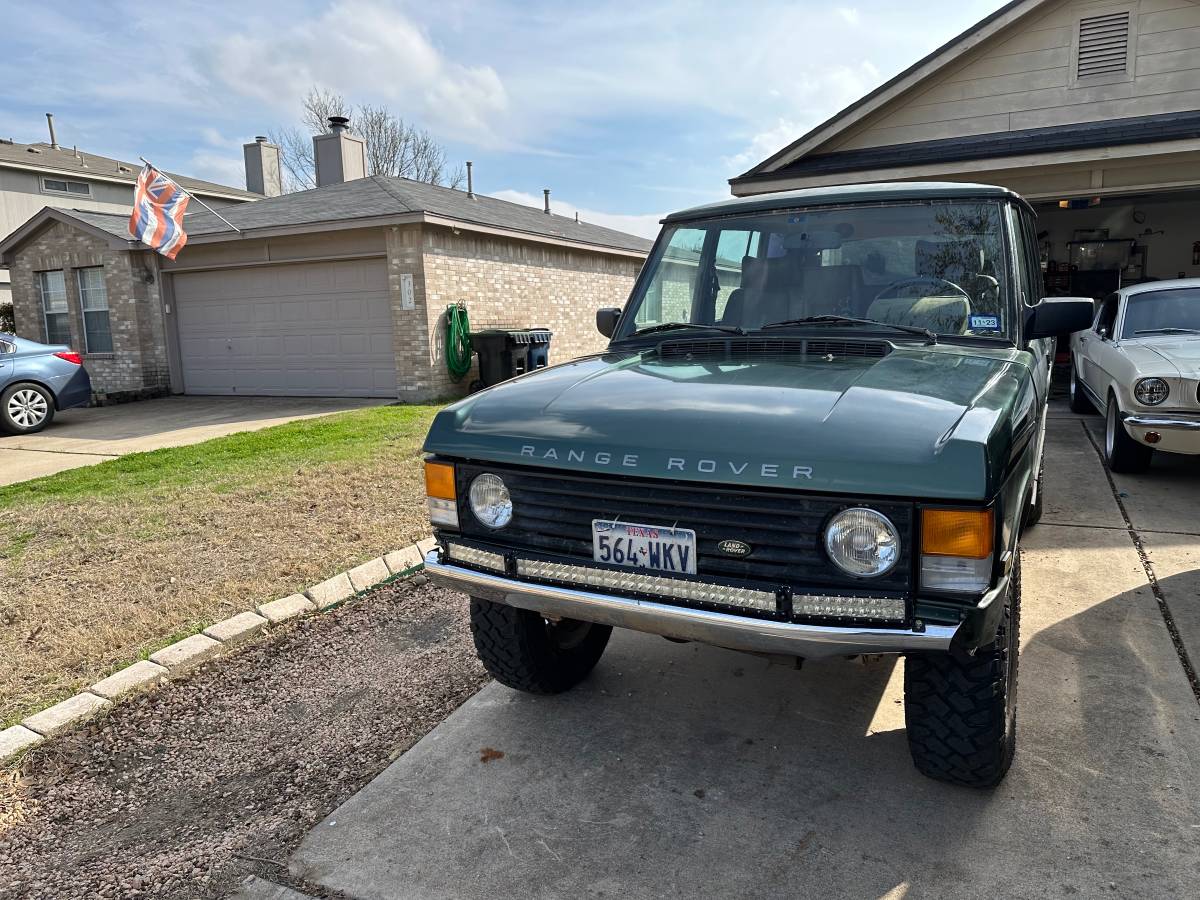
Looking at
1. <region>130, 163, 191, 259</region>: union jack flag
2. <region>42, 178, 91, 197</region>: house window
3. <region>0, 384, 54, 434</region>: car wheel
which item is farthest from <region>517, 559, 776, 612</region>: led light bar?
<region>42, 178, 91, 197</region>: house window

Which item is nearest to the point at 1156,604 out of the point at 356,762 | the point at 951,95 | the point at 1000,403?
the point at 1000,403

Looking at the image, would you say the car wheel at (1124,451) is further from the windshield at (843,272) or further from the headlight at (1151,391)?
the windshield at (843,272)

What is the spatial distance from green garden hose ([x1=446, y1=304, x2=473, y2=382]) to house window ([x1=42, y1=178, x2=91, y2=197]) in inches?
776

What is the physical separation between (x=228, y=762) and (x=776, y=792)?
2.02 metres

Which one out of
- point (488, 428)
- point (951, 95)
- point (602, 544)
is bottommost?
point (602, 544)

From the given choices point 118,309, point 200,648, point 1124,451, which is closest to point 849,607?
point 200,648

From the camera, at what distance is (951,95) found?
12.1 m

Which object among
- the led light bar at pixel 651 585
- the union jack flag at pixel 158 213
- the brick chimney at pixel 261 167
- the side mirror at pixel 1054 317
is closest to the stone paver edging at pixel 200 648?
the led light bar at pixel 651 585

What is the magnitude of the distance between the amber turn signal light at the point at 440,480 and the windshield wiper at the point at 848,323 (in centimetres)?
145

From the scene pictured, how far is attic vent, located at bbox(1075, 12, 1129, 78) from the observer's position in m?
11.2

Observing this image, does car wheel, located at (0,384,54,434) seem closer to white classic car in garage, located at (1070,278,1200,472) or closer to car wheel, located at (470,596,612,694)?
car wheel, located at (470,596,612,694)

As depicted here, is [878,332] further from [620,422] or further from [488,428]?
[488,428]

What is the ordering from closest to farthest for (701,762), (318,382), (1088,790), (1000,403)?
(1000,403), (1088,790), (701,762), (318,382)

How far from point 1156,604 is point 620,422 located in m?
3.34
